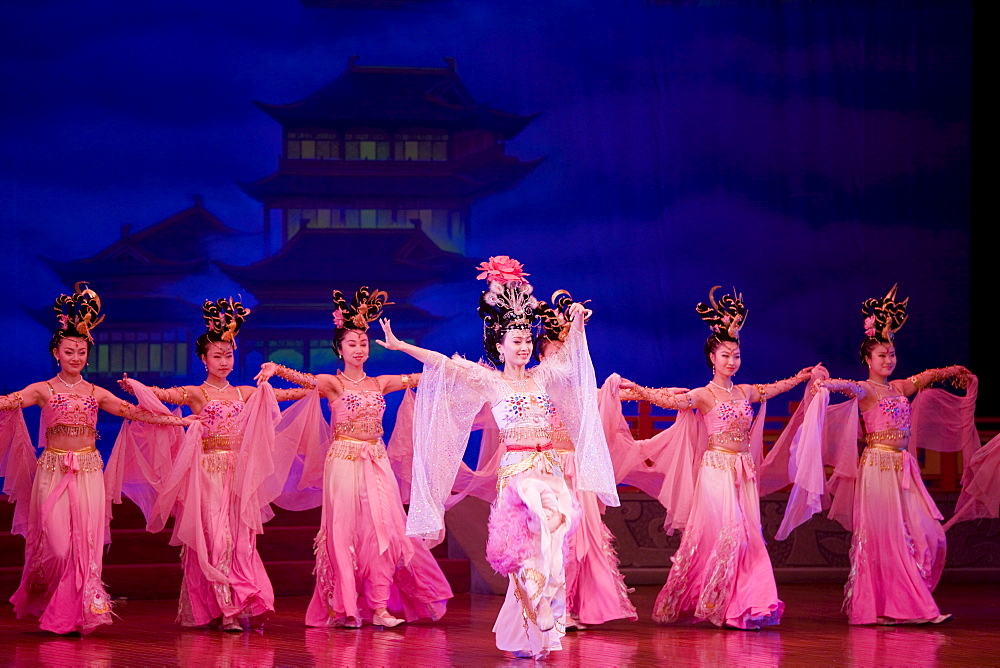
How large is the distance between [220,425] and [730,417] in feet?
8.30

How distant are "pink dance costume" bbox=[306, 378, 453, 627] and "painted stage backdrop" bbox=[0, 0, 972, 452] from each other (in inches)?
143

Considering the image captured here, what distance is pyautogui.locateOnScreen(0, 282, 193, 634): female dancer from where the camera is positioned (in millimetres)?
5754

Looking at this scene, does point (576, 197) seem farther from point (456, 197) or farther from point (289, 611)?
point (289, 611)

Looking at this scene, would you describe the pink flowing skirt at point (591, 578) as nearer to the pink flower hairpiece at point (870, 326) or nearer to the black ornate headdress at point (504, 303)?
the black ornate headdress at point (504, 303)

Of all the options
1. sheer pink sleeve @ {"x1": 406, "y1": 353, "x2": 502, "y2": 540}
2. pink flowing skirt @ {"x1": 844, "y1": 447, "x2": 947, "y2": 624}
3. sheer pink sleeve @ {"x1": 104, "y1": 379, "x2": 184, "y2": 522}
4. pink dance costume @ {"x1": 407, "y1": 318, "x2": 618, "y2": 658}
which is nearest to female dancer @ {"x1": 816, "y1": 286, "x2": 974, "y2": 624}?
pink flowing skirt @ {"x1": 844, "y1": 447, "x2": 947, "y2": 624}

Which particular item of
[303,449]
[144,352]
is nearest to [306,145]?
[144,352]

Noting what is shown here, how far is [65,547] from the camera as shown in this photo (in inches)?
227

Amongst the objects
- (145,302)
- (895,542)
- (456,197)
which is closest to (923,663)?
(895,542)

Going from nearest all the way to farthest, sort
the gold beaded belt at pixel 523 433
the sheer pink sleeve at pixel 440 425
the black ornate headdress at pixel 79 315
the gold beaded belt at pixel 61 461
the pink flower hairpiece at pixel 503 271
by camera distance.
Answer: the gold beaded belt at pixel 523 433 < the sheer pink sleeve at pixel 440 425 < the pink flower hairpiece at pixel 503 271 < the gold beaded belt at pixel 61 461 < the black ornate headdress at pixel 79 315

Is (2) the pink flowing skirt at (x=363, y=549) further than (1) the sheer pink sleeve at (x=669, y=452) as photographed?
No

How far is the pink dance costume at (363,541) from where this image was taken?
6113 millimetres

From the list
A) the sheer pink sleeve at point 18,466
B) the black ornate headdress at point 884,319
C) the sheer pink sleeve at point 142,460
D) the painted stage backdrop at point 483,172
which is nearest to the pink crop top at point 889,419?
the black ornate headdress at point 884,319

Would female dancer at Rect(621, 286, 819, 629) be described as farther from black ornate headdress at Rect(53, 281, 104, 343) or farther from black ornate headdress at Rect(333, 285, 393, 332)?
black ornate headdress at Rect(53, 281, 104, 343)

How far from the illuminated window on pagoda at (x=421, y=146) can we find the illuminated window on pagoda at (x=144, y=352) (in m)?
2.23
